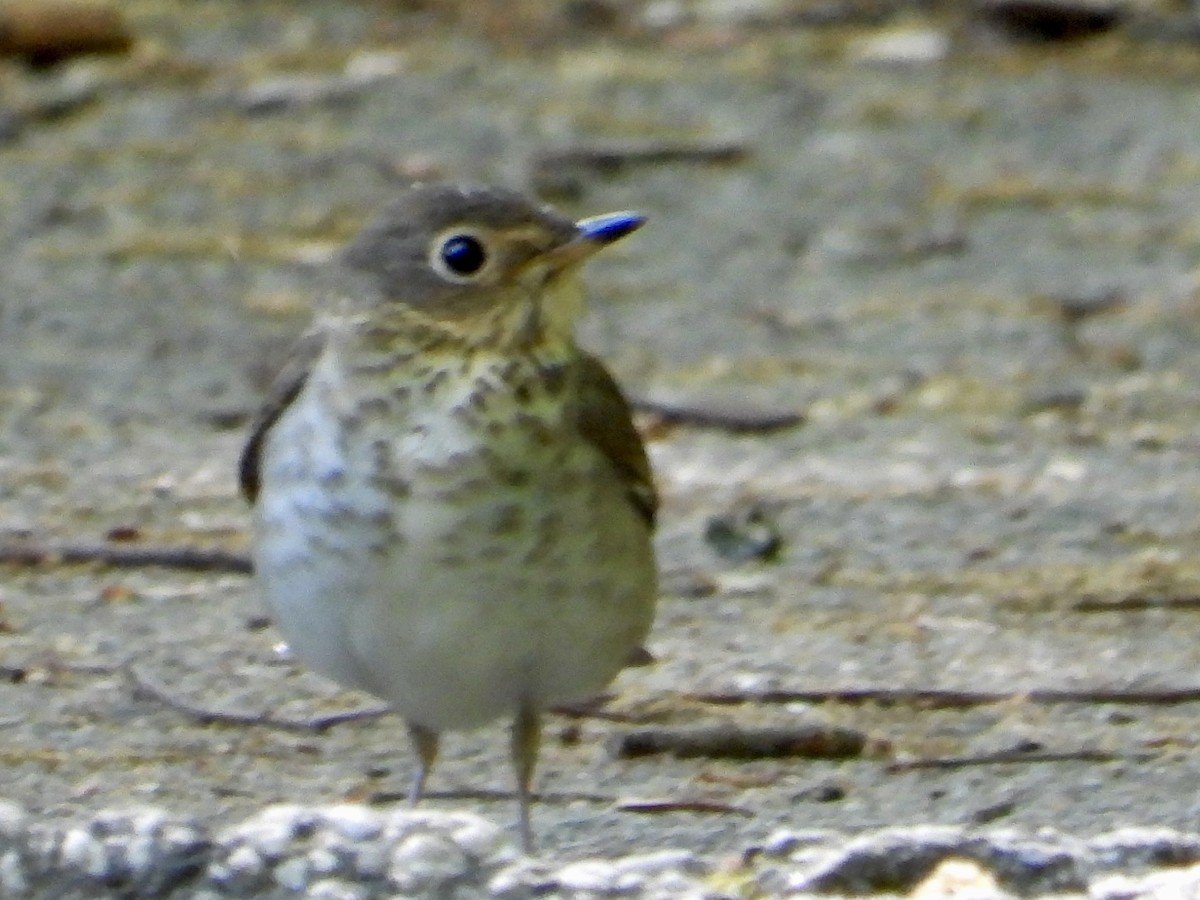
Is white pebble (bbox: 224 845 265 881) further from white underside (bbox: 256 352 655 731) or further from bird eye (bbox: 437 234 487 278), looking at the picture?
bird eye (bbox: 437 234 487 278)

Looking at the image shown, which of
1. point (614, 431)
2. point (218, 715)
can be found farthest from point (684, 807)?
point (218, 715)

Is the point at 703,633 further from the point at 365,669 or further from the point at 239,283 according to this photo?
the point at 239,283

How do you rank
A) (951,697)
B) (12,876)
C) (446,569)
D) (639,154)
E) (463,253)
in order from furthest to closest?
(639,154) < (951,697) < (463,253) < (446,569) < (12,876)

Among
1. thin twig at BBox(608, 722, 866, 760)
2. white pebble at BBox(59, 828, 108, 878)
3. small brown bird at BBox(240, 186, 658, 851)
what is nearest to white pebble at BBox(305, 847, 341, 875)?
white pebble at BBox(59, 828, 108, 878)

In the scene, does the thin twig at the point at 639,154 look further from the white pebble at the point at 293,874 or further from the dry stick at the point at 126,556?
the white pebble at the point at 293,874

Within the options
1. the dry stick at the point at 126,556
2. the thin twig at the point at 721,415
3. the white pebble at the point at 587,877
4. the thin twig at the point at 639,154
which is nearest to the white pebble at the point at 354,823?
the white pebble at the point at 587,877

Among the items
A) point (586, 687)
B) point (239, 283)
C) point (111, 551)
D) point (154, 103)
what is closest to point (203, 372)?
point (239, 283)

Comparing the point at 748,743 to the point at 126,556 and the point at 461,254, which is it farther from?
the point at 126,556
